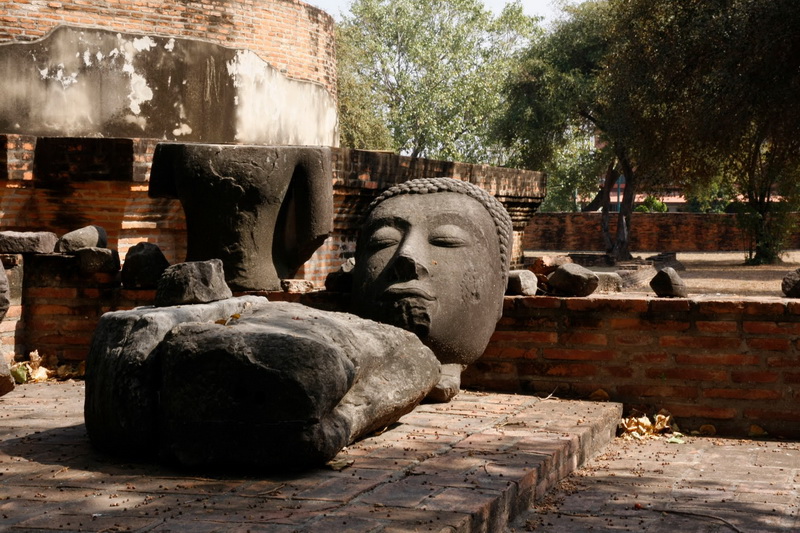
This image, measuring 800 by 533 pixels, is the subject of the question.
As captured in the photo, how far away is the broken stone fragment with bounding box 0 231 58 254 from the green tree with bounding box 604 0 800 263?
32.6 feet

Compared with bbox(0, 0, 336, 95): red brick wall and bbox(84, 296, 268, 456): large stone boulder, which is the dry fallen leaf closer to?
bbox(84, 296, 268, 456): large stone boulder

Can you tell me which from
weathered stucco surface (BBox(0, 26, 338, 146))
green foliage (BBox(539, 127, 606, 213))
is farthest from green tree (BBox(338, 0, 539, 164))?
weathered stucco surface (BBox(0, 26, 338, 146))

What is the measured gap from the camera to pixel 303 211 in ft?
18.6

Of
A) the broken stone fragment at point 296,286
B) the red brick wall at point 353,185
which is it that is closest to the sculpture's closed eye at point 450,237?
the broken stone fragment at point 296,286

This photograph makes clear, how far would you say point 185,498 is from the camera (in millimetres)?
2928

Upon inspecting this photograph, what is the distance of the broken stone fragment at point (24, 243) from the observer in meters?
5.78

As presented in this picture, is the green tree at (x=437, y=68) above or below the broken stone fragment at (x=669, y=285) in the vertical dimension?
above

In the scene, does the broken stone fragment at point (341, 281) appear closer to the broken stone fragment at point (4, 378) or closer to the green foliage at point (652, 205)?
the broken stone fragment at point (4, 378)

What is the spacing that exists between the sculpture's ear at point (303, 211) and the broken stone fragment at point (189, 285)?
1.60 meters

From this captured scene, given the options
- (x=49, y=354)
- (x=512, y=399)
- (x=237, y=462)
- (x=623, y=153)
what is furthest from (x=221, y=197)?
(x=623, y=153)

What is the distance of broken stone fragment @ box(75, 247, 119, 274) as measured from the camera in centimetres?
578

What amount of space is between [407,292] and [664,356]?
1326 millimetres

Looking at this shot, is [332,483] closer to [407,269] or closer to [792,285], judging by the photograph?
[407,269]

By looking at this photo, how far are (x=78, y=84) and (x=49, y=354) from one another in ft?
12.2
